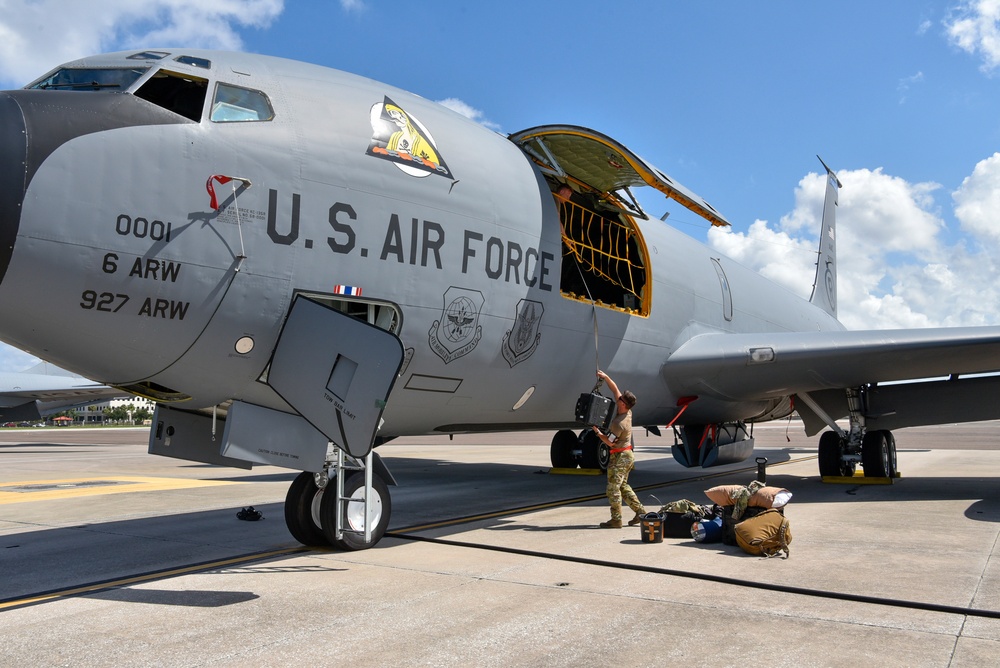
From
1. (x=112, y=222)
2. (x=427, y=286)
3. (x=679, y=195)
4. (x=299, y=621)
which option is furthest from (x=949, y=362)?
(x=112, y=222)

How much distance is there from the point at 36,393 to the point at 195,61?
3002 cm

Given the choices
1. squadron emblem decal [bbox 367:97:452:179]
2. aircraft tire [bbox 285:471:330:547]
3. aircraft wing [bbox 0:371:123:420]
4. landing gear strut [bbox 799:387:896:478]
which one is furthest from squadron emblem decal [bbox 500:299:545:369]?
aircraft wing [bbox 0:371:123:420]

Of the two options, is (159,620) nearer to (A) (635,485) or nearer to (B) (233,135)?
(B) (233,135)

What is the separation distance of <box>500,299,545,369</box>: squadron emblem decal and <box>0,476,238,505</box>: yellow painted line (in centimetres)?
834

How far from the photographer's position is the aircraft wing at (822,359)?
1101 cm

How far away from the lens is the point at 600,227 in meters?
10.8

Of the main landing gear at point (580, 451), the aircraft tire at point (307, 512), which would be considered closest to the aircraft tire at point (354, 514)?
the aircraft tire at point (307, 512)

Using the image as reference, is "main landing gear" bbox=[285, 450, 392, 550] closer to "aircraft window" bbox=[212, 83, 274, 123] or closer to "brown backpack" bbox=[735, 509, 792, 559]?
"aircraft window" bbox=[212, 83, 274, 123]

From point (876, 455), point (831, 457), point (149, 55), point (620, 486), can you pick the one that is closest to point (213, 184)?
point (149, 55)

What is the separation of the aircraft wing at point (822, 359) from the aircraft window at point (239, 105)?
700cm

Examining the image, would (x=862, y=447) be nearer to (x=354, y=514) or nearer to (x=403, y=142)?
(x=354, y=514)

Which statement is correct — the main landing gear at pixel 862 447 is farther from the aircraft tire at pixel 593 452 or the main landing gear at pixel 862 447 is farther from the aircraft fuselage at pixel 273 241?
the aircraft fuselage at pixel 273 241

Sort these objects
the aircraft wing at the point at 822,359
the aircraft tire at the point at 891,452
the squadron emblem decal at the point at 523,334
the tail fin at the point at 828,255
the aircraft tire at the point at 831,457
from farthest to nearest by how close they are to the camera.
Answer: the tail fin at the point at 828,255 < the aircraft tire at the point at 831,457 < the aircraft tire at the point at 891,452 < the aircraft wing at the point at 822,359 < the squadron emblem decal at the point at 523,334

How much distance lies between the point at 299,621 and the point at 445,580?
4.63ft
